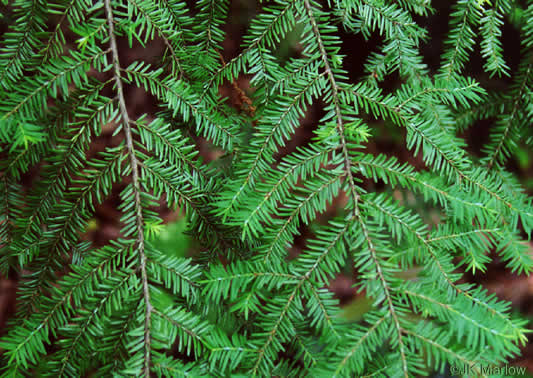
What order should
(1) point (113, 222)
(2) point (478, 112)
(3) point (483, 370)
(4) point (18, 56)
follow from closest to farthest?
(3) point (483, 370) → (4) point (18, 56) → (2) point (478, 112) → (1) point (113, 222)

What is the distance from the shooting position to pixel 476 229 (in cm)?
92

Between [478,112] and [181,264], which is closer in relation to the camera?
[181,264]

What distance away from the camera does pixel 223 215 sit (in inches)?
35.0

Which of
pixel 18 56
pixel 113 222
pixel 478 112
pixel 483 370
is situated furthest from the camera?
pixel 113 222

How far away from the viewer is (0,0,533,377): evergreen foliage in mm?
785

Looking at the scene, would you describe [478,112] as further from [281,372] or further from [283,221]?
[281,372]

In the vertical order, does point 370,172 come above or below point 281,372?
above

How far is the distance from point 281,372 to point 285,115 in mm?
543

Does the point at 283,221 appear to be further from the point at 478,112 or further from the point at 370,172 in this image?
the point at 478,112

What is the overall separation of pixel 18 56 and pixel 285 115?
566 millimetres

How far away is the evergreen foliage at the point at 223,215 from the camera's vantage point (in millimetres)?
785

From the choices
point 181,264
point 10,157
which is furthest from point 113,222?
point 181,264

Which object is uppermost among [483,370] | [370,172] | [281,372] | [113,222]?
[370,172]

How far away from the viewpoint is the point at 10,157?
0.89 metres
